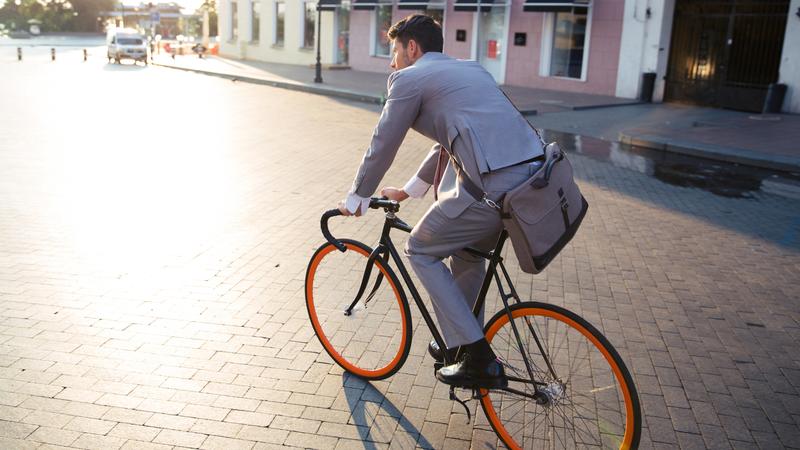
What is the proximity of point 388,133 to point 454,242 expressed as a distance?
550 mm

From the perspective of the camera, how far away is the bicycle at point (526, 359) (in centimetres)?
301

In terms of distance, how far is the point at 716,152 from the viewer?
40.6 ft

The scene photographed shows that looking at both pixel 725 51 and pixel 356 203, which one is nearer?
pixel 356 203

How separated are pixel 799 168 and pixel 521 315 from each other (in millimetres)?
9810

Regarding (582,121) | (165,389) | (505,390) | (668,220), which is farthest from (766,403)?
(582,121)

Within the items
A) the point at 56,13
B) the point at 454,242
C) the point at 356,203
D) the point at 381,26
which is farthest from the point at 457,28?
the point at 56,13

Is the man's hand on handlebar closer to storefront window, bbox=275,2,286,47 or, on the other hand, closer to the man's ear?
the man's ear

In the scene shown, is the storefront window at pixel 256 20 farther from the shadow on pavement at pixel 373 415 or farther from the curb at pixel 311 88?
the shadow on pavement at pixel 373 415

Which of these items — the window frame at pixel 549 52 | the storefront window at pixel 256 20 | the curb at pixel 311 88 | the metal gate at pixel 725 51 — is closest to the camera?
the metal gate at pixel 725 51

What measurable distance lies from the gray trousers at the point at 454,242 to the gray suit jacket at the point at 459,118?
0.05 meters

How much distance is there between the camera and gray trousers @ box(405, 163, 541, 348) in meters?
3.03

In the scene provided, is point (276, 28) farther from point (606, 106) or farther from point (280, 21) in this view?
point (606, 106)

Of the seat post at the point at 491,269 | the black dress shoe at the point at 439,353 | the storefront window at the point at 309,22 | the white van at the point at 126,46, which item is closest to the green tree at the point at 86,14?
the white van at the point at 126,46

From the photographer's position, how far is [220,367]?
13.5 feet
